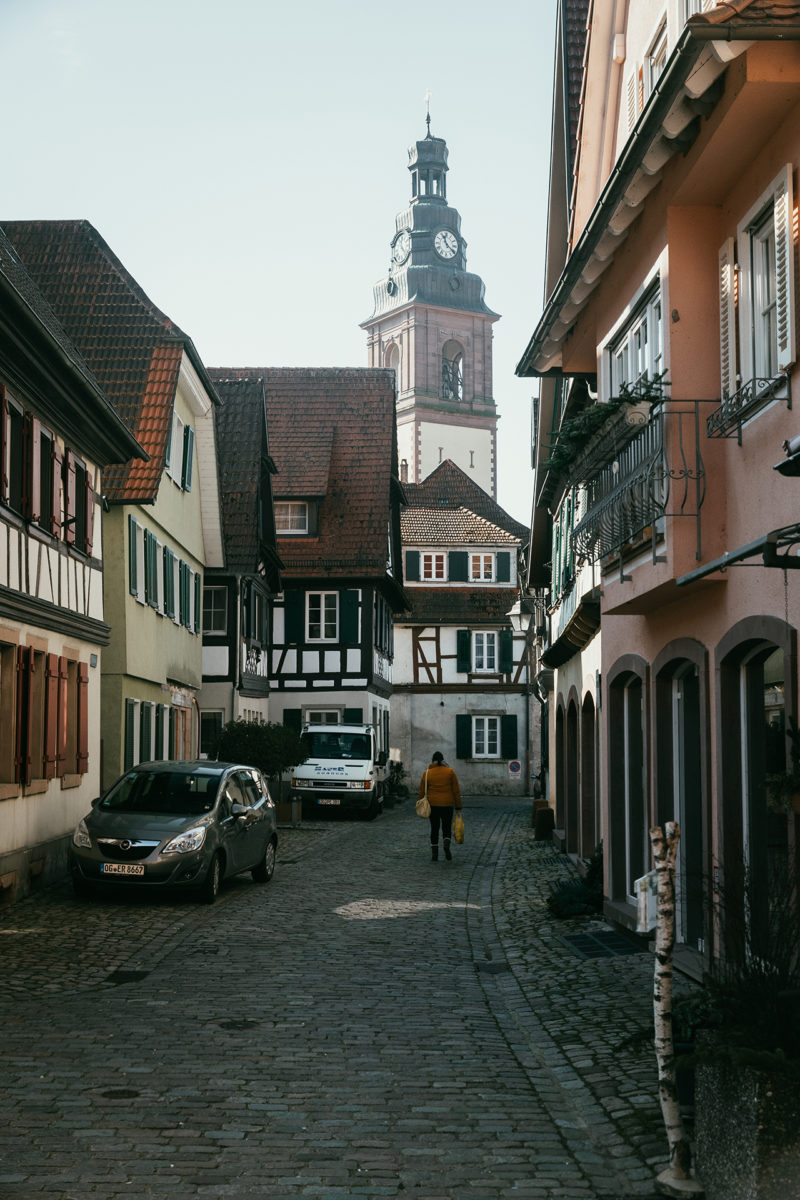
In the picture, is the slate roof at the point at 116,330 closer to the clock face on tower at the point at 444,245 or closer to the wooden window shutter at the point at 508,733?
the wooden window shutter at the point at 508,733

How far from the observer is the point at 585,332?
15.0 metres

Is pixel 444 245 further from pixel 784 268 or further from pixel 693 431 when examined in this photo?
pixel 784 268

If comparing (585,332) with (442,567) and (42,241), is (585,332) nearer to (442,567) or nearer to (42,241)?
(42,241)

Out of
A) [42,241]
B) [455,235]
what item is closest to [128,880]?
[42,241]

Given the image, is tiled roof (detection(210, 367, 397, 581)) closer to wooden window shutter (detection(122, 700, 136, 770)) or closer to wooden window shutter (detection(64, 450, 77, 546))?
wooden window shutter (detection(122, 700, 136, 770))

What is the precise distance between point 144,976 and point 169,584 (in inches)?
573

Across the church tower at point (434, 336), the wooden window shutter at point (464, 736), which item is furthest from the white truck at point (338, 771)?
the church tower at point (434, 336)

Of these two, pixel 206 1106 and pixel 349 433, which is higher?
pixel 349 433

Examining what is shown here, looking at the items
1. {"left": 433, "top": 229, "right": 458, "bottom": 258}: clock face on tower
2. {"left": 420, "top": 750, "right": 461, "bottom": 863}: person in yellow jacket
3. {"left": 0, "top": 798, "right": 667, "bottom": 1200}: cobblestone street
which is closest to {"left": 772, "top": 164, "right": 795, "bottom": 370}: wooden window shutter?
{"left": 0, "top": 798, "right": 667, "bottom": 1200}: cobblestone street

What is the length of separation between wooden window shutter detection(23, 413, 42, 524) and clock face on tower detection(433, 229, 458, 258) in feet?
288

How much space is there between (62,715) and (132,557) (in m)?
4.47

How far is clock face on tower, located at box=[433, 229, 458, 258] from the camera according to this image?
334 feet

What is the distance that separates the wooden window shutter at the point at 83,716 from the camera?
63.4 feet

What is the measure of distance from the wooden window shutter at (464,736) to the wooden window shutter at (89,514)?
102ft
